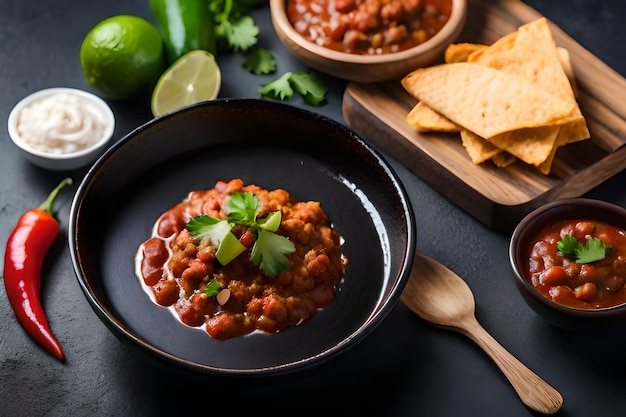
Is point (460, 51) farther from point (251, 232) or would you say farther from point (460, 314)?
point (251, 232)

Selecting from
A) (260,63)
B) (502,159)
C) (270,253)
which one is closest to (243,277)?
(270,253)

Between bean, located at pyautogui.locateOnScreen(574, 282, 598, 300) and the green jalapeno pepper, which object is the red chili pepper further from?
bean, located at pyautogui.locateOnScreen(574, 282, 598, 300)

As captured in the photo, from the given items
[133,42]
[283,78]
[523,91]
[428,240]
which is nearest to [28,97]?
[133,42]

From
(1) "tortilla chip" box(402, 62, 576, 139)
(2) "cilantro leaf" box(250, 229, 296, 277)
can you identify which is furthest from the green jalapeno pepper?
(2) "cilantro leaf" box(250, 229, 296, 277)

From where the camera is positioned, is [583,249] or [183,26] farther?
[183,26]

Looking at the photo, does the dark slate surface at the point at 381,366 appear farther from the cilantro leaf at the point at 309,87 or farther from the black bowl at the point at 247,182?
the cilantro leaf at the point at 309,87

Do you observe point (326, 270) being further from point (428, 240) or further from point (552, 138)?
point (552, 138)
